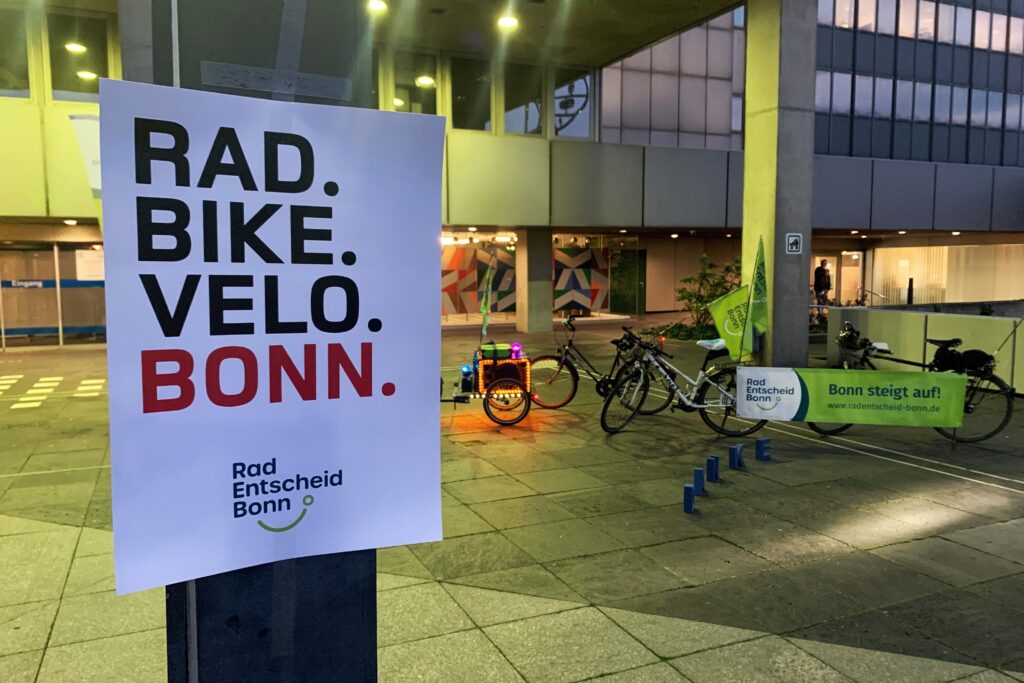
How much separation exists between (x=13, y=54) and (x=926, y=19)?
32957 mm

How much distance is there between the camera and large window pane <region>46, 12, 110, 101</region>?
54.6ft

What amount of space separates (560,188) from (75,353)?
40.6 ft

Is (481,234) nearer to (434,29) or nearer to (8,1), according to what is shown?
(434,29)

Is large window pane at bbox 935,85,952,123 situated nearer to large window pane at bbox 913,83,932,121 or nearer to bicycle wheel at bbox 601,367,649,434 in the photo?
large window pane at bbox 913,83,932,121

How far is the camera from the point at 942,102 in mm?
33156

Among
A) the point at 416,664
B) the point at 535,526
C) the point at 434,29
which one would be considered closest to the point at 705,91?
the point at 434,29

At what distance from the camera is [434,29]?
58.8ft

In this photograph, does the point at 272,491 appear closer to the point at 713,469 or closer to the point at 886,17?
the point at 713,469

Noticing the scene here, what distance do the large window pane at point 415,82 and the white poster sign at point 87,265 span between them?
8.20m

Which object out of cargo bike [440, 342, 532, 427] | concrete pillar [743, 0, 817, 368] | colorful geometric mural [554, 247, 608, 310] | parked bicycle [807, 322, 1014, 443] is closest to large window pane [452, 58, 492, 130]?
colorful geometric mural [554, 247, 608, 310]

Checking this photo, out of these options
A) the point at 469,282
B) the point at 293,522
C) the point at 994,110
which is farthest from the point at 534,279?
the point at 994,110

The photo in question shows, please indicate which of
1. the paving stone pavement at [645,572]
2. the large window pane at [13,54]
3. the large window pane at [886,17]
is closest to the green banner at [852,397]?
the paving stone pavement at [645,572]

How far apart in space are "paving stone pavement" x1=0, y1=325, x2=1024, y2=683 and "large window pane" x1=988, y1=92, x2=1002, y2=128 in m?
31.3

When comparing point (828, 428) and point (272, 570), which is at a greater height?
point (272, 570)
